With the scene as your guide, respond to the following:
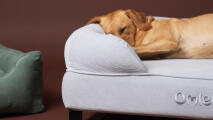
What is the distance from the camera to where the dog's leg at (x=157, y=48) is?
342 cm

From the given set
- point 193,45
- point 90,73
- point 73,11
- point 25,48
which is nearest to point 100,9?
point 73,11

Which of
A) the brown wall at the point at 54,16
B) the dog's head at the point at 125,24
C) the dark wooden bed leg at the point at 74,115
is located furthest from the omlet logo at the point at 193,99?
the brown wall at the point at 54,16

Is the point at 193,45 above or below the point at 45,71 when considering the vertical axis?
above

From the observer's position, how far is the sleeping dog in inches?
142

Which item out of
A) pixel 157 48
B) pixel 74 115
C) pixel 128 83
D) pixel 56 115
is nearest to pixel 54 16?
pixel 56 115

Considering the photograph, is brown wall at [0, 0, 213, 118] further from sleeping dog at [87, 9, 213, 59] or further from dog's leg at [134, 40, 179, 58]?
dog's leg at [134, 40, 179, 58]

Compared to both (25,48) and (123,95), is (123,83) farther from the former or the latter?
(25,48)

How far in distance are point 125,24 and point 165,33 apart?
0.36 metres

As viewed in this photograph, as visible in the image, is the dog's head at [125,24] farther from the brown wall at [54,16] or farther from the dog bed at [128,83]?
the brown wall at [54,16]

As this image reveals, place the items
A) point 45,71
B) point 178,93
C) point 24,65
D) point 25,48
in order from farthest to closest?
point 25,48 < point 45,71 < point 24,65 < point 178,93

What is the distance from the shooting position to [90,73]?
301 centimetres

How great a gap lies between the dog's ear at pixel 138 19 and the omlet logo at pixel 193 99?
1.05 meters

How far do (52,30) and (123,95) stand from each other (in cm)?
283

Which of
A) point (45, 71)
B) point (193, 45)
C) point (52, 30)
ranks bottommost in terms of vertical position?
point (45, 71)
